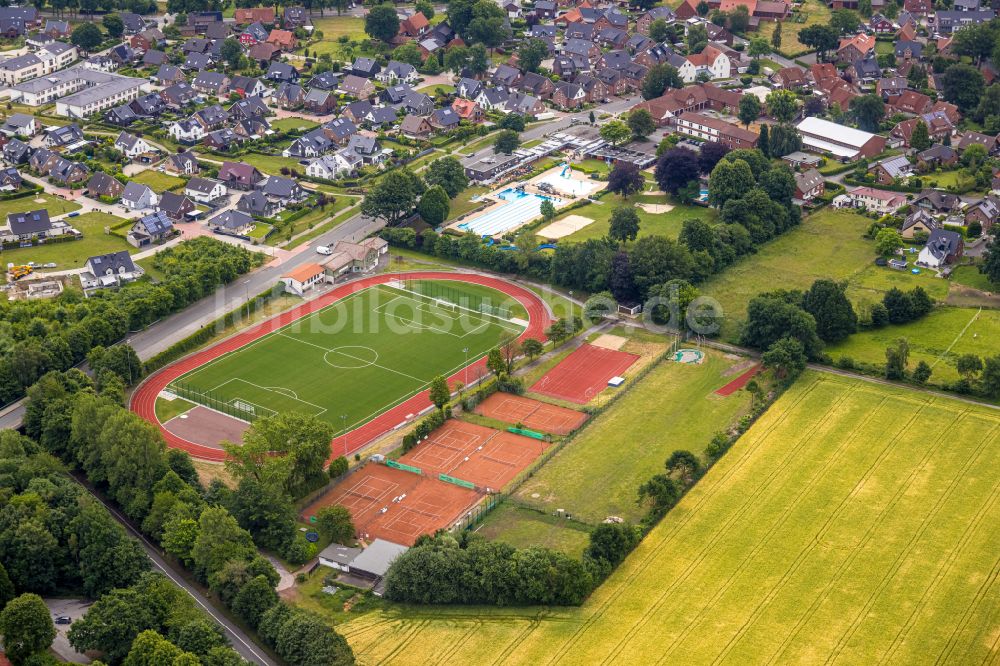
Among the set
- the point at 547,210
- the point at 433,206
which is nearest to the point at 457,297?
the point at 433,206

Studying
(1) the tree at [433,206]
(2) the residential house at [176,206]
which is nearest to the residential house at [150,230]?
(2) the residential house at [176,206]

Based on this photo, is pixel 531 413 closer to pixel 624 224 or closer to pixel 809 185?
pixel 624 224

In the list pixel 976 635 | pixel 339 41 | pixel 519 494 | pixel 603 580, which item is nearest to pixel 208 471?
pixel 519 494

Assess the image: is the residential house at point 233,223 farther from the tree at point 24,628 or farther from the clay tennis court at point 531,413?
the tree at point 24,628

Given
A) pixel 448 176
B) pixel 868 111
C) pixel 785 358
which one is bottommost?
pixel 785 358

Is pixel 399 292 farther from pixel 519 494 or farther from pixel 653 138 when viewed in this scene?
pixel 653 138

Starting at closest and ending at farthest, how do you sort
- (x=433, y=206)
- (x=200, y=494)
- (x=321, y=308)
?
(x=200, y=494) → (x=321, y=308) → (x=433, y=206)
